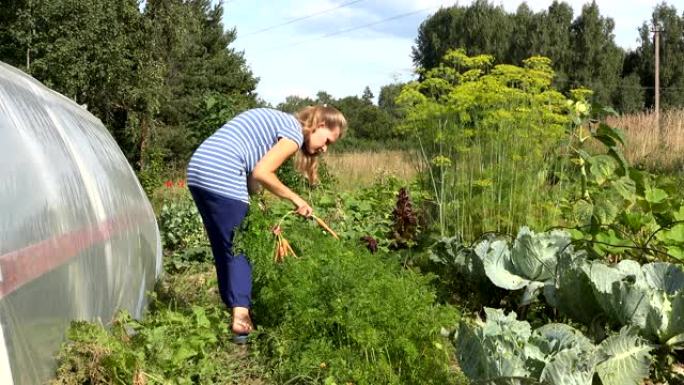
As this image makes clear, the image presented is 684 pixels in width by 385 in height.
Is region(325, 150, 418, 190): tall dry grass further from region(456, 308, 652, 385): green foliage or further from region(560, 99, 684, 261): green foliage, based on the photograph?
region(456, 308, 652, 385): green foliage

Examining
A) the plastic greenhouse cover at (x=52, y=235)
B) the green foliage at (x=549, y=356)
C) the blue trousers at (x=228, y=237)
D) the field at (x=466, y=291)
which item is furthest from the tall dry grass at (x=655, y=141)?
the green foliage at (x=549, y=356)

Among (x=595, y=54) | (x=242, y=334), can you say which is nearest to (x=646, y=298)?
(x=242, y=334)

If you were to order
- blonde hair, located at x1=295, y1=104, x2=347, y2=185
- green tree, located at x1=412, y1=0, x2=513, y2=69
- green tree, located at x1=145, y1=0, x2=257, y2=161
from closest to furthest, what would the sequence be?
blonde hair, located at x1=295, y1=104, x2=347, y2=185 < green tree, located at x1=145, y1=0, x2=257, y2=161 < green tree, located at x1=412, y1=0, x2=513, y2=69

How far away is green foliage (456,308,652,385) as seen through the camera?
2186 millimetres

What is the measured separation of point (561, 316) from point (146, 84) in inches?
764

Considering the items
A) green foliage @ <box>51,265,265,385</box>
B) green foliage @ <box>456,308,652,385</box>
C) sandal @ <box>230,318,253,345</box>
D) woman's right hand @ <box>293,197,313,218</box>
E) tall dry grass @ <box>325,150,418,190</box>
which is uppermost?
woman's right hand @ <box>293,197,313,218</box>

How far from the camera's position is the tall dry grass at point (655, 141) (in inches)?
403

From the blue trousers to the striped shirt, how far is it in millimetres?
46

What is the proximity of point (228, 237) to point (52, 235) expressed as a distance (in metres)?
0.98

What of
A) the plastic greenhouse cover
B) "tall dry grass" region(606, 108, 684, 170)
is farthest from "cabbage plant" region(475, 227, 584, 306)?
"tall dry grass" region(606, 108, 684, 170)

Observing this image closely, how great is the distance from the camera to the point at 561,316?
10.8 ft

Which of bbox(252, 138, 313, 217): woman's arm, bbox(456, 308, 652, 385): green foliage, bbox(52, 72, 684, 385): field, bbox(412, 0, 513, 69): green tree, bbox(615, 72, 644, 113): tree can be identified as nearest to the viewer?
bbox(456, 308, 652, 385): green foliage

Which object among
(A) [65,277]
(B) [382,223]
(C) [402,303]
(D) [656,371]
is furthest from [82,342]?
(B) [382,223]

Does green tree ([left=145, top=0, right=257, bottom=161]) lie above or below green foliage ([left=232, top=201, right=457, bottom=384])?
above
